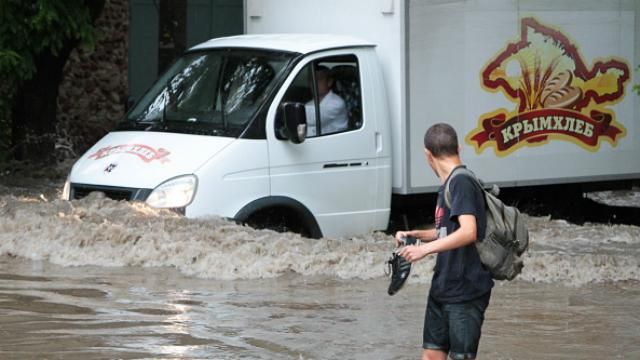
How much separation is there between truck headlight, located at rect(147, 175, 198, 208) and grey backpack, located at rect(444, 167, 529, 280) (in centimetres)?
→ 466

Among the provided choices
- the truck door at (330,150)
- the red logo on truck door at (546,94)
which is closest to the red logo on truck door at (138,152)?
the truck door at (330,150)

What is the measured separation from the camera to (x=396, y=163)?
39.4ft

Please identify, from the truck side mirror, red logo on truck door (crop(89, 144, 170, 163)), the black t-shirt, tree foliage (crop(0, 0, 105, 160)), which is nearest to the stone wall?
tree foliage (crop(0, 0, 105, 160))

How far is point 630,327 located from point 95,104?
14342 millimetres

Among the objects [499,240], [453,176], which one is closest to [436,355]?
[499,240]

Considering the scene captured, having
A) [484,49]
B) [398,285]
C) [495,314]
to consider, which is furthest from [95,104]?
[398,285]

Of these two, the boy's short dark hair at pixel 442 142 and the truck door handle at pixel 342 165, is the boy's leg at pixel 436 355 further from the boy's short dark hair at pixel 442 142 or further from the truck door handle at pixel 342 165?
the truck door handle at pixel 342 165

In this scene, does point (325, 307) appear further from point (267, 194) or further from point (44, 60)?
point (44, 60)

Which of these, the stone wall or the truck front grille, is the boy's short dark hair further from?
the stone wall

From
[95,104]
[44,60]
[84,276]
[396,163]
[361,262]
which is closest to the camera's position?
[84,276]

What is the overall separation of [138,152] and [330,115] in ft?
6.04

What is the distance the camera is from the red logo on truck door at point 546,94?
12812 millimetres

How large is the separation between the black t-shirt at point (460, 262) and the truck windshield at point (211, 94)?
16.3ft

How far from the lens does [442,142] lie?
625 centimetres
